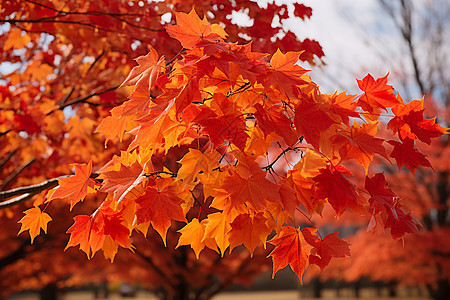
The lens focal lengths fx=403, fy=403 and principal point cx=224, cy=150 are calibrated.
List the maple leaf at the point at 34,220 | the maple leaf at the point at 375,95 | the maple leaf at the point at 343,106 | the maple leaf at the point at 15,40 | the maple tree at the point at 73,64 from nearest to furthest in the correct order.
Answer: the maple leaf at the point at 343,106 → the maple leaf at the point at 375,95 → the maple leaf at the point at 34,220 → the maple tree at the point at 73,64 → the maple leaf at the point at 15,40

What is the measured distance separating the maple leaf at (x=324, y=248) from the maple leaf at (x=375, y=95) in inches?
25.1

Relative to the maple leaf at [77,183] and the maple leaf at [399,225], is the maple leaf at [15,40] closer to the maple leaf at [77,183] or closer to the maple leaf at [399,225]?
the maple leaf at [77,183]

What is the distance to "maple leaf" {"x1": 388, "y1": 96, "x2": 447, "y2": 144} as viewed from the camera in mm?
1932

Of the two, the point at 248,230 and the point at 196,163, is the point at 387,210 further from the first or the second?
the point at 196,163

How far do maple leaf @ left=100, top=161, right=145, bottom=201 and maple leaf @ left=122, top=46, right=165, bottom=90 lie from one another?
1.15ft

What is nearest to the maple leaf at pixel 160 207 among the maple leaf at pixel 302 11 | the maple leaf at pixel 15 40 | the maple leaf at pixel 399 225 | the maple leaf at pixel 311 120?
the maple leaf at pixel 311 120

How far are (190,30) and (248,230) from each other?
882 mm

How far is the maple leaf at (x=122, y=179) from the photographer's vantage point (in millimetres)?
1605

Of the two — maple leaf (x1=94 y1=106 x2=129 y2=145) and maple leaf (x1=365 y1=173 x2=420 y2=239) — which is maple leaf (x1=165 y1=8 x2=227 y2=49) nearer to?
maple leaf (x1=94 y1=106 x2=129 y2=145)

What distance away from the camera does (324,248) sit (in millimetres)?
1914

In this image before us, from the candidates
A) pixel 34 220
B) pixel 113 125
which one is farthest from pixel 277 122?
pixel 34 220

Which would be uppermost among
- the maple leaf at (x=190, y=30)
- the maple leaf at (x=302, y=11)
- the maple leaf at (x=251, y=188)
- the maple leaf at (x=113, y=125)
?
the maple leaf at (x=302, y=11)


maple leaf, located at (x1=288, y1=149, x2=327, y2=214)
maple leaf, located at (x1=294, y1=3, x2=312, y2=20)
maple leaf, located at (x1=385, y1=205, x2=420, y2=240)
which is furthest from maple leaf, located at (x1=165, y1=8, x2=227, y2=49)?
maple leaf, located at (x1=294, y1=3, x2=312, y2=20)

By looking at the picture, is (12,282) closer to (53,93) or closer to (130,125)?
(53,93)
